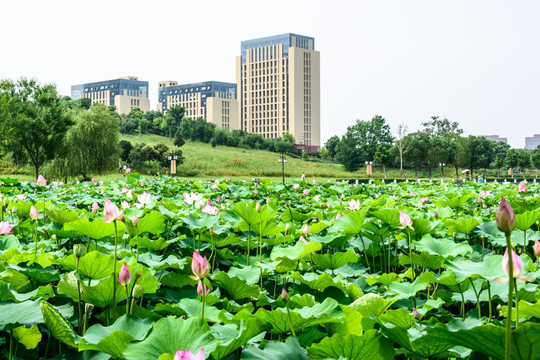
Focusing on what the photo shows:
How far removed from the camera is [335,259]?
183cm

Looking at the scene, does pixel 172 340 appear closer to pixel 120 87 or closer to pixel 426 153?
pixel 426 153

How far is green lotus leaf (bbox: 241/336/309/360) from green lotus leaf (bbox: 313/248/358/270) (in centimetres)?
85

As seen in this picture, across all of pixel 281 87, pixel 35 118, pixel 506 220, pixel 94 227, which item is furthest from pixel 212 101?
pixel 506 220

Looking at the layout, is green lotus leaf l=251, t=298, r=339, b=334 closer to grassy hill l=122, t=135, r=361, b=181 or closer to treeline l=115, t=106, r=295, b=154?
grassy hill l=122, t=135, r=361, b=181

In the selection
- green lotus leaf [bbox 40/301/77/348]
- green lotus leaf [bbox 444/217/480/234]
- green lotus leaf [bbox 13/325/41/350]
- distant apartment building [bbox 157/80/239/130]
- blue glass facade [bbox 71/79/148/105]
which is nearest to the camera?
green lotus leaf [bbox 40/301/77/348]

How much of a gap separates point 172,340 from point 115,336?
0.11 meters

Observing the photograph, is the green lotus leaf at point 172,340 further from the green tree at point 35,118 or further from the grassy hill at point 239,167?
the grassy hill at point 239,167

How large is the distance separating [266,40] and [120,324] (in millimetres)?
→ 114920

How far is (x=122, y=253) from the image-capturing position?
1843 millimetres

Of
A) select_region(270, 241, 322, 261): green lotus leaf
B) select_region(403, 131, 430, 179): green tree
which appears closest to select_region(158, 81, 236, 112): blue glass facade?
select_region(403, 131, 430, 179): green tree

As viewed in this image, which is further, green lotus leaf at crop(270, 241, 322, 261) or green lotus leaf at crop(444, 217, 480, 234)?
green lotus leaf at crop(444, 217, 480, 234)

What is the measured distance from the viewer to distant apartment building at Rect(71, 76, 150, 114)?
118312mm

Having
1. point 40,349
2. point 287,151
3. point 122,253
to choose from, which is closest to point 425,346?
point 40,349

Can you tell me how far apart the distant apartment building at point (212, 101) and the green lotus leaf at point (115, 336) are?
110m
